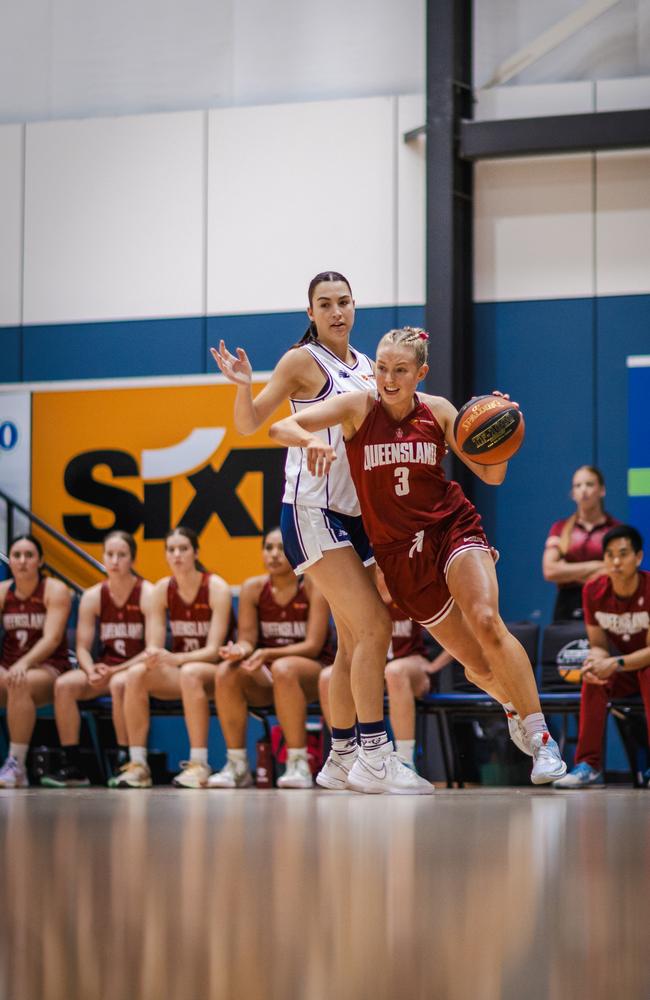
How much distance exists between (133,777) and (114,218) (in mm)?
4848

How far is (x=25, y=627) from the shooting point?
28.0 ft

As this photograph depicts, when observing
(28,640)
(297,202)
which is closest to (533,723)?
(28,640)

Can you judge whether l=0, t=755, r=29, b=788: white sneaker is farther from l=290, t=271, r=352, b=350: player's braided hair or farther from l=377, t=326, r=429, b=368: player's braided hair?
l=377, t=326, r=429, b=368: player's braided hair

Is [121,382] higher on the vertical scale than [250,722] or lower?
higher

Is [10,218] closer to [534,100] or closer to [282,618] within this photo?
[534,100]

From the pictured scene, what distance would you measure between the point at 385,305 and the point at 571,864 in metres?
7.89

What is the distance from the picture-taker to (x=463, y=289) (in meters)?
9.59

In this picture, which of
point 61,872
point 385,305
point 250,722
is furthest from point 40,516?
point 61,872

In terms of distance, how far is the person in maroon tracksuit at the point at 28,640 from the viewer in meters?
8.13

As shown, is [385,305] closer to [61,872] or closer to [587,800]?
[587,800]

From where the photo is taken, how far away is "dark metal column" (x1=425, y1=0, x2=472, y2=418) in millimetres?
9430

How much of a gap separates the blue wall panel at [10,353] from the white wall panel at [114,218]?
175mm

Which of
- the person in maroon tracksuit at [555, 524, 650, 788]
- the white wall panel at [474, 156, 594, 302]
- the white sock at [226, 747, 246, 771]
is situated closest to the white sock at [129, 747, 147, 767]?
the white sock at [226, 747, 246, 771]

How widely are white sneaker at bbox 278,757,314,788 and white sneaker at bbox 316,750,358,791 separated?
2.21m
